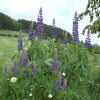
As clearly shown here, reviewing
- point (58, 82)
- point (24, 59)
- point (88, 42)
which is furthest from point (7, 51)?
point (58, 82)

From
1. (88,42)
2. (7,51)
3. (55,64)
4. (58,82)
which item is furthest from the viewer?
(7,51)

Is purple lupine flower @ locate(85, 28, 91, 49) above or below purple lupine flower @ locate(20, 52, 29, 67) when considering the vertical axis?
above

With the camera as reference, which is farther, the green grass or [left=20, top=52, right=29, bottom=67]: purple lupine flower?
the green grass

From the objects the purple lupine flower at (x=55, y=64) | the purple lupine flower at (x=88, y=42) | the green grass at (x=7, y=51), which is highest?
the purple lupine flower at (x=88, y=42)

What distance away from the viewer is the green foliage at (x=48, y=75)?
325 inches

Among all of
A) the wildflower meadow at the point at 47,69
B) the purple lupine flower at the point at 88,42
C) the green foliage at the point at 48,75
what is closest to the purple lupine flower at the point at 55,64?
the wildflower meadow at the point at 47,69

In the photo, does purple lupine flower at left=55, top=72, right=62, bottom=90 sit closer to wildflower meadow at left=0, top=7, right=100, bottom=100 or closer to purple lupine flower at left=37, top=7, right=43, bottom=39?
wildflower meadow at left=0, top=7, right=100, bottom=100

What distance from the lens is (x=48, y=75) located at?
8422 millimetres

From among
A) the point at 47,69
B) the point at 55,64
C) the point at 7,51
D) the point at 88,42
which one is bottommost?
the point at 7,51

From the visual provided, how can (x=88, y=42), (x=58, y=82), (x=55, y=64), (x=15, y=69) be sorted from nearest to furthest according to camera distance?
(x=58, y=82) < (x=55, y=64) < (x=15, y=69) < (x=88, y=42)

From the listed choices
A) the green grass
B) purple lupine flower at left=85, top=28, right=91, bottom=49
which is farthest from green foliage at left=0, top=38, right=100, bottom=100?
A: the green grass

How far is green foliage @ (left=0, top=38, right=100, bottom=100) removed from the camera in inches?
325

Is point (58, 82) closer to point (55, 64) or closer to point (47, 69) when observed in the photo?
point (55, 64)

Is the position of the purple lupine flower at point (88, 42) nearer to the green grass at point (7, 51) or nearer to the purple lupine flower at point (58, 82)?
the purple lupine flower at point (58, 82)
